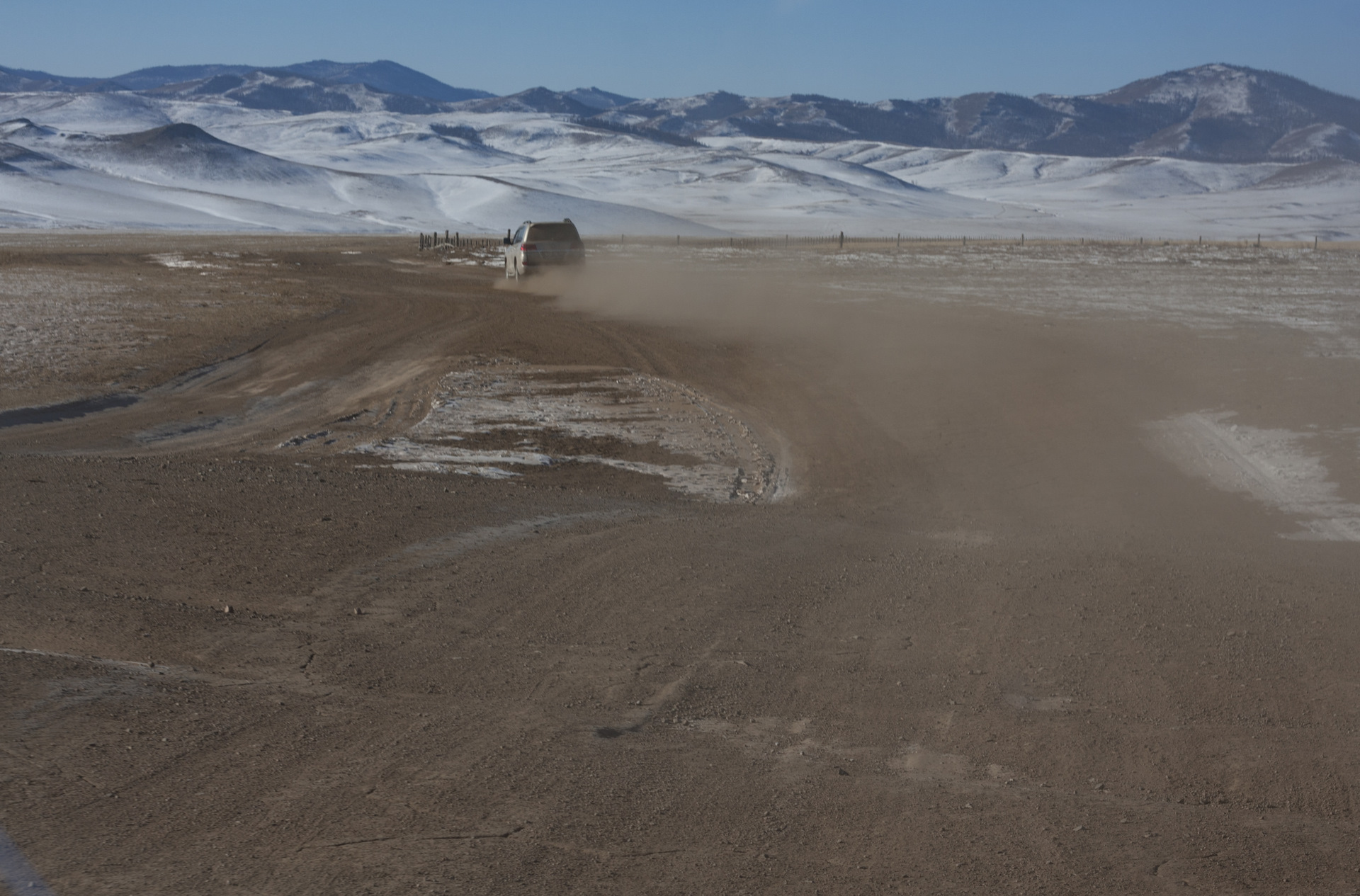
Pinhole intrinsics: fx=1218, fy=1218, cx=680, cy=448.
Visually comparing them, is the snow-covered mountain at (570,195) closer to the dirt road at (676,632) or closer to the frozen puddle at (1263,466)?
the dirt road at (676,632)

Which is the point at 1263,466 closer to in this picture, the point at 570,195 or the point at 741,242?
the point at 741,242

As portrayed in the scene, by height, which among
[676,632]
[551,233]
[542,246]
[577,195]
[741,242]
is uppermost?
[577,195]

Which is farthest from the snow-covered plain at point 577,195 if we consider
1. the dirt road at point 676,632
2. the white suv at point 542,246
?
the dirt road at point 676,632

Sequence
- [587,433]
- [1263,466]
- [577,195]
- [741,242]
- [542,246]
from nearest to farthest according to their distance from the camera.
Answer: [1263,466], [587,433], [542,246], [741,242], [577,195]

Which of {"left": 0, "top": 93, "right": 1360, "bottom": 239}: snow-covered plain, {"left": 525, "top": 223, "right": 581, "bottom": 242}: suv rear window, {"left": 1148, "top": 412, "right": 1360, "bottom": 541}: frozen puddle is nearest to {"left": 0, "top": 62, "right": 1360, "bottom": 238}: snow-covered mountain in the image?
{"left": 0, "top": 93, "right": 1360, "bottom": 239}: snow-covered plain

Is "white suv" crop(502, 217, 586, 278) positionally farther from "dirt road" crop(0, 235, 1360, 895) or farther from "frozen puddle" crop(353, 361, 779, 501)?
"frozen puddle" crop(353, 361, 779, 501)

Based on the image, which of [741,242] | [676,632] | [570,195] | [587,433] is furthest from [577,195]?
[676,632]

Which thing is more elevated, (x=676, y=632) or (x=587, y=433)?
(x=587, y=433)
